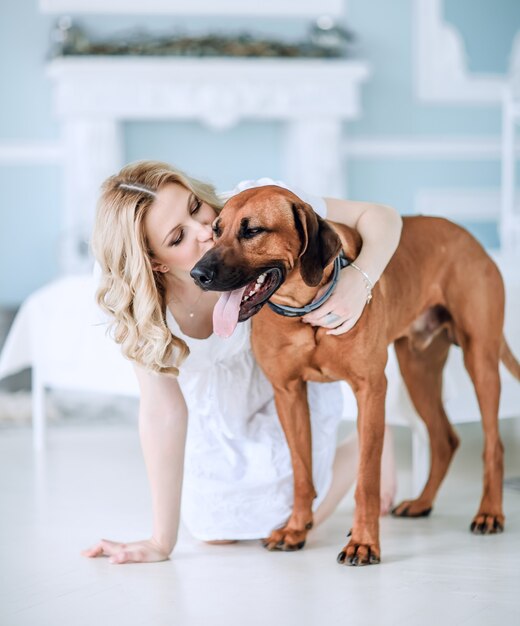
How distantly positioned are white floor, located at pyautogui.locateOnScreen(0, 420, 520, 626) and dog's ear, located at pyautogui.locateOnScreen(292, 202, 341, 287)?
2.04ft

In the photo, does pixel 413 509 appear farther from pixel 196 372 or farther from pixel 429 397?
pixel 196 372

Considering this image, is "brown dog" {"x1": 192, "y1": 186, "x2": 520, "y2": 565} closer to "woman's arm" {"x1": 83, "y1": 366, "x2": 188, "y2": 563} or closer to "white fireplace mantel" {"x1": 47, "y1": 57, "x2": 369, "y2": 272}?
"woman's arm" {"x1": 83, "y1": 366, "x2": 188, "y2": 563}

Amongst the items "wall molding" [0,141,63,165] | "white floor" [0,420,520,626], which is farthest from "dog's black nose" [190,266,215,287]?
"wall molding" [0,141,63,165]

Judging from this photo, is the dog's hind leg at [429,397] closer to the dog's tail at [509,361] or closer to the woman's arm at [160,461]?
the dog's tail at [509,361]

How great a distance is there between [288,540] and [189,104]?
4134mm

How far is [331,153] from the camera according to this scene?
6.15m

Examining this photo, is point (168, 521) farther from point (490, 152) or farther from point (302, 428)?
point (490, 152)

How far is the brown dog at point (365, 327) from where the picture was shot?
6.13 feet

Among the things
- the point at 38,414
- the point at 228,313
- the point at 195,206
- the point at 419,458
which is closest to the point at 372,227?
the point at 195,206

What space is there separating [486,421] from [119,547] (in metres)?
0.93

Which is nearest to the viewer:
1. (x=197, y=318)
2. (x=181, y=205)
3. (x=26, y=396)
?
(x=181, y=205)

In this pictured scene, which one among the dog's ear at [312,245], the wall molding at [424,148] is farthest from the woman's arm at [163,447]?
the wall molding at [424,148]

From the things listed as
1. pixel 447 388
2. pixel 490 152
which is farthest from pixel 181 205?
pixel 490 152

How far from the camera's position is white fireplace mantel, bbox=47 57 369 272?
19.1 ft
